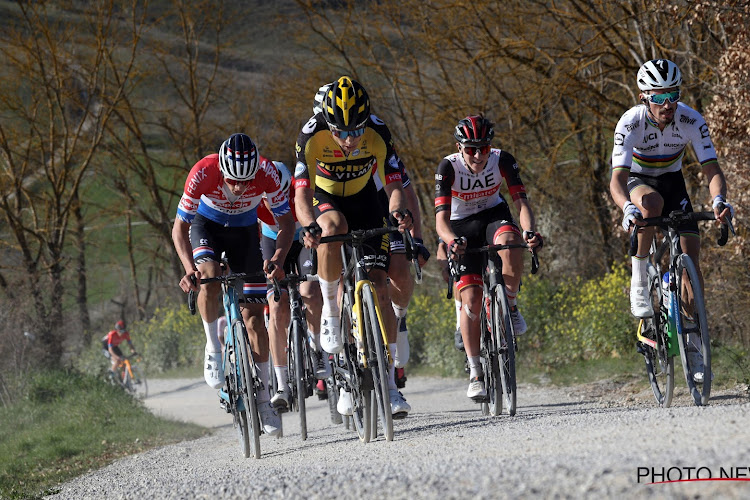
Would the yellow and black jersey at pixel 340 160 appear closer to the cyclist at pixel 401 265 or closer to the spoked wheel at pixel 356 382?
the cyclist at pixel 401 265

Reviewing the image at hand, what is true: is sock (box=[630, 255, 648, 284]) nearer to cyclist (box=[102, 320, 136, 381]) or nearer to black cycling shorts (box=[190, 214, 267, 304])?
black cycling shorts (box=[190, 214, 267, 304])

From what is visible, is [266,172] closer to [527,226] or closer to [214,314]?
[214,314]

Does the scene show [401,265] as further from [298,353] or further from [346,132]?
[298,353]

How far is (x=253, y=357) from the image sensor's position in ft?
26.0

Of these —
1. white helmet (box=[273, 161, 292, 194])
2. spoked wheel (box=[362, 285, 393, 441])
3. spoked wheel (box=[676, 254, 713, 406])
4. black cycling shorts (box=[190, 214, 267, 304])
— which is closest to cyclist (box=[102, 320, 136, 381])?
white helmet (box=[273, 161, 292, 194])

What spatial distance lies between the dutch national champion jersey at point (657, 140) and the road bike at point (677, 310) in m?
0.55

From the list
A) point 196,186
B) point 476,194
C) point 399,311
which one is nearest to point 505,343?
point 399,311

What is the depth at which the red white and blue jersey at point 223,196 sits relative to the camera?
7727mm

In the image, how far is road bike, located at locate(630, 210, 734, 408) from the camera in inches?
259

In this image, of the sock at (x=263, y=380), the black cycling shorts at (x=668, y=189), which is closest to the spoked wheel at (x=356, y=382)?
the sock at (x=263, y=380)

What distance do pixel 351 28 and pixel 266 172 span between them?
12.4 metres

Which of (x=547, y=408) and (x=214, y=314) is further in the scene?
(x=547, y=408)

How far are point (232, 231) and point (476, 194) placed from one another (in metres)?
2.11

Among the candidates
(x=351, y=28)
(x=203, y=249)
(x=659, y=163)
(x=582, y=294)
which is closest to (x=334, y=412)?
(x=203, y=249)
